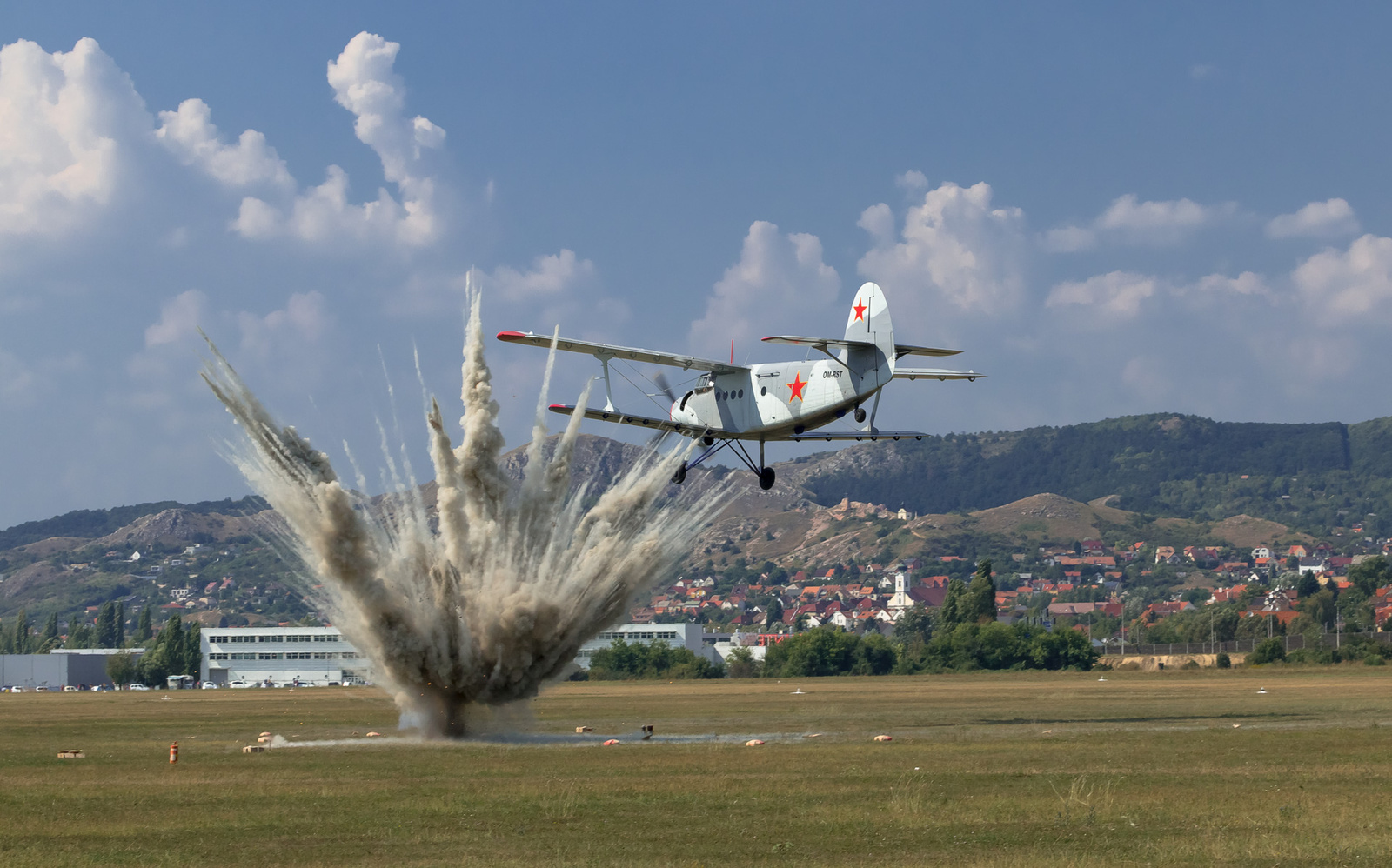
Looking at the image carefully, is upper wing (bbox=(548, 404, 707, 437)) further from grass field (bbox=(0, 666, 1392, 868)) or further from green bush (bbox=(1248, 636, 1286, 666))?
green bush (bbox=(1248, 636, 1286, 666))

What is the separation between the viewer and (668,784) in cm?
4228

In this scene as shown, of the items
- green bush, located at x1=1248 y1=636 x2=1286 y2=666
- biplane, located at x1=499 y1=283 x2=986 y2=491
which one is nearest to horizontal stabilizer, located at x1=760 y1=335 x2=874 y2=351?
biplane, located at x1=499 y1=283 x2=986 y2=491

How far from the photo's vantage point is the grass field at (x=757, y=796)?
2981 cm

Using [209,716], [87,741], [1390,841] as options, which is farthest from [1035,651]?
[1390,841]

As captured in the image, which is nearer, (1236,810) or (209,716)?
(1236,810)

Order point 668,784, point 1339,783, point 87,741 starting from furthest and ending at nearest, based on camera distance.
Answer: point 87,741 → point 668,784 → point 1339,783

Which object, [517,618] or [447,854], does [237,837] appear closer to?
[447,854]

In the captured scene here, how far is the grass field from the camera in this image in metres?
29.8

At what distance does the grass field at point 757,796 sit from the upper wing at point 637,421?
1385 cm

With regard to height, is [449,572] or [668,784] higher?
[449,572]

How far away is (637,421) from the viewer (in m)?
63.4

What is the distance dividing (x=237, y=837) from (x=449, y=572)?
77.3ft

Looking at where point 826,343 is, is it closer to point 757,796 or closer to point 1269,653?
point 757,796

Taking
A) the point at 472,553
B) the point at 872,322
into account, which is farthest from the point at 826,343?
the point at 472,553
